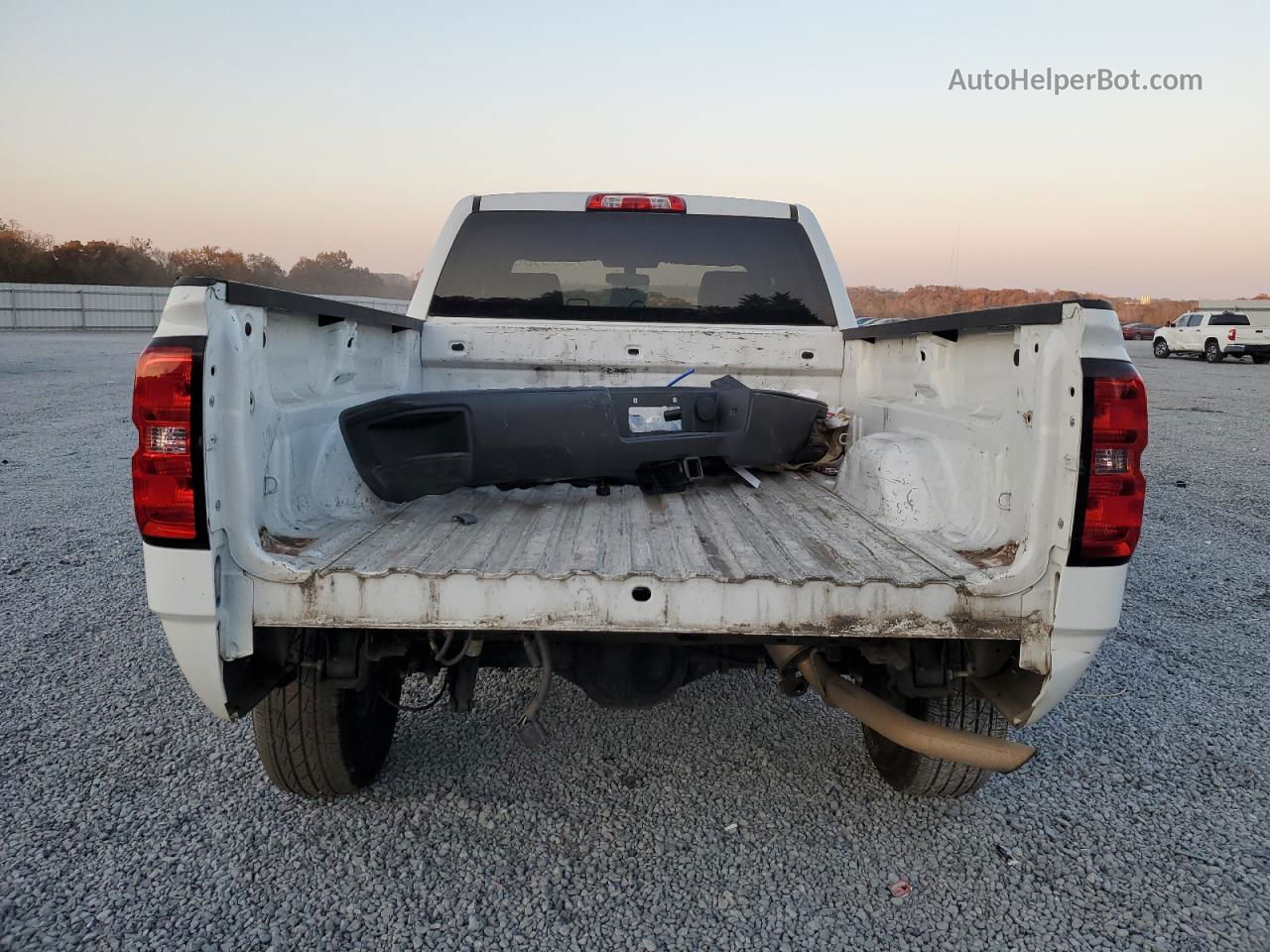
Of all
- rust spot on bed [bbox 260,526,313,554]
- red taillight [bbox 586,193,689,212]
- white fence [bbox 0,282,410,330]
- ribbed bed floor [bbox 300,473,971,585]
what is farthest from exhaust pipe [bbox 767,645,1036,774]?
white fence [bbox 0,282,410,330]

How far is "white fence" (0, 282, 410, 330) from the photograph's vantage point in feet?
98.9

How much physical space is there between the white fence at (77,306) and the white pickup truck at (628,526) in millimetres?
28558

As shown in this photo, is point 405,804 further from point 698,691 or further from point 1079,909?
point 1079,909

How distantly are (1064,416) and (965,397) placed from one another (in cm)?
57

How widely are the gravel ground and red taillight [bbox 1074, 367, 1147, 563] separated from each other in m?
1.07

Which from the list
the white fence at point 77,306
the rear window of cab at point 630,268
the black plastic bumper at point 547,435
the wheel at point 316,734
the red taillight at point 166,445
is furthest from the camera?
the white fence at point 77,306

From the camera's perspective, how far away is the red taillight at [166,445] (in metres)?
1.88

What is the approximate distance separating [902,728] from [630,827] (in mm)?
924

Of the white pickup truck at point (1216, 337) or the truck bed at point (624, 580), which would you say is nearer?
the truck bed at point (624, 580)

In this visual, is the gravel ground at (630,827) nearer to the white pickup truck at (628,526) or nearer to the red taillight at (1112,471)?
the white pickup truck at (628,526)

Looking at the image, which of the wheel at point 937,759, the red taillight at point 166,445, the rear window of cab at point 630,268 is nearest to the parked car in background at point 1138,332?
the rear window of cab at point 630,268

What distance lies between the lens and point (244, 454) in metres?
Answer: 2.03

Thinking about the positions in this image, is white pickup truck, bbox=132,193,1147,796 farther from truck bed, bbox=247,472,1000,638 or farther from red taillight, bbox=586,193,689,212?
red taillight, bbox=586,193,689,212

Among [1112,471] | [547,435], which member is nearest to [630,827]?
[547,435]
